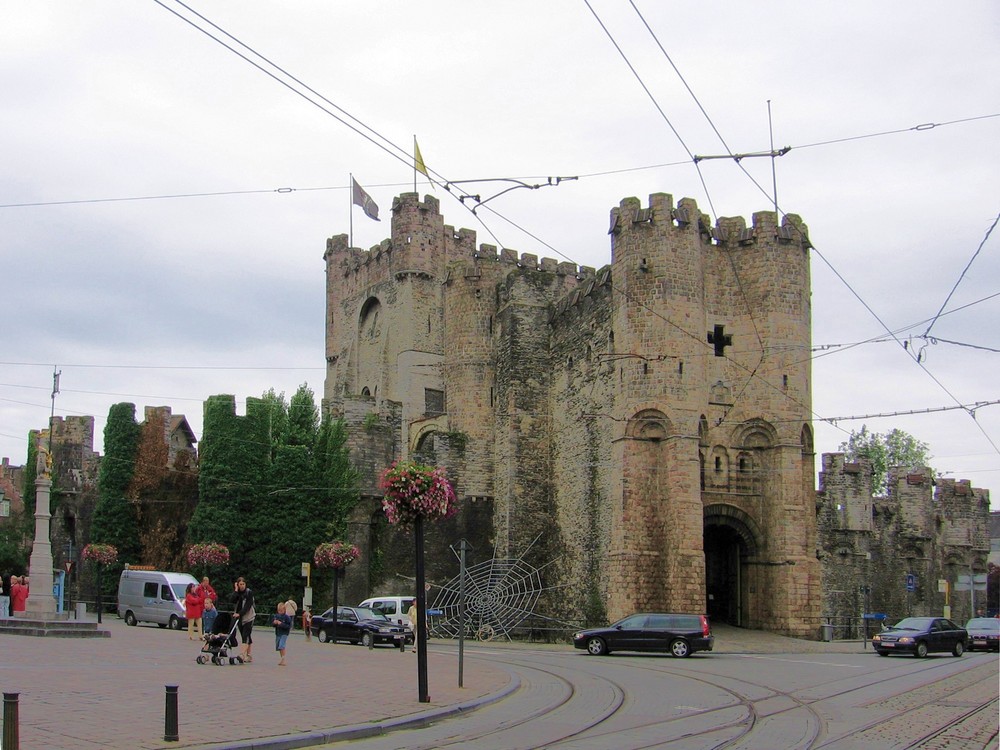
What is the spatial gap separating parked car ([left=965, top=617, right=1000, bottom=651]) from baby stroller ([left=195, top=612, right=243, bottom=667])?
23145 mm

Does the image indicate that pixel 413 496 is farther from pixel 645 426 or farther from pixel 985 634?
pixel 985 634

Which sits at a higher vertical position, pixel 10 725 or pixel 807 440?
pixel 807 440

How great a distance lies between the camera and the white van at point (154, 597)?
112 ft

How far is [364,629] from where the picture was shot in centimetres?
2941

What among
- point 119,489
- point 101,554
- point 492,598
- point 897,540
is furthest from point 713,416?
point 119,489

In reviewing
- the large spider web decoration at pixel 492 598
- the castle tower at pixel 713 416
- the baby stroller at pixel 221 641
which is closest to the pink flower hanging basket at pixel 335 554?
the large spider web decoration at pixel 492 598

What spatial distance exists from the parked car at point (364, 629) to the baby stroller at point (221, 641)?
8150mm

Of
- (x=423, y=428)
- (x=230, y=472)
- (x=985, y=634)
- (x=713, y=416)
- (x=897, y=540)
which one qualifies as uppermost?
(x=423, y=428)

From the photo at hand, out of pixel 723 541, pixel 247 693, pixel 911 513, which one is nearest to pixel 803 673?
pixel 247 693

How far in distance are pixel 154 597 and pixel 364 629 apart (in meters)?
8.84

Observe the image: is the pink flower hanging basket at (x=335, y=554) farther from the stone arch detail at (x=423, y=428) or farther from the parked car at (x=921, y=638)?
the parked car at (x=921, y=638)

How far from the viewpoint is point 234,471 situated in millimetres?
42844

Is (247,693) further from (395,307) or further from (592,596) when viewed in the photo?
(395,307)

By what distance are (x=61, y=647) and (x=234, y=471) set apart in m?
21.1
